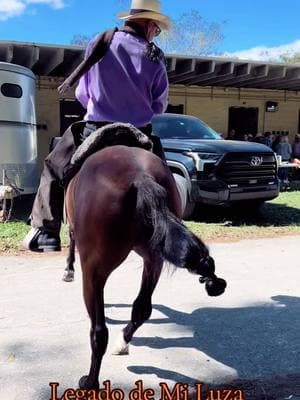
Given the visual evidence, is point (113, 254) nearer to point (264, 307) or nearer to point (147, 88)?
point (147, 88)

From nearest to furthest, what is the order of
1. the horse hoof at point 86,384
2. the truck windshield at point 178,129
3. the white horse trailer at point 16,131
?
the horse hoof at point 86,384 < the white horse trailer at point 16,131 < the truck windshield at point 178,129

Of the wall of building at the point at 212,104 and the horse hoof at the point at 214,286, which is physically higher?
the wall of building at the point at 212,104

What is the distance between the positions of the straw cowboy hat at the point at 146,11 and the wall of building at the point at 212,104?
39.9 ft

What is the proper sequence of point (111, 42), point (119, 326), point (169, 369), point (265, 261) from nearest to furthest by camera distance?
point (111, 42) < point (169, 369) < point (119, 326) < point (265, 261)

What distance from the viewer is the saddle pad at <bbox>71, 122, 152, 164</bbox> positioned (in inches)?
130

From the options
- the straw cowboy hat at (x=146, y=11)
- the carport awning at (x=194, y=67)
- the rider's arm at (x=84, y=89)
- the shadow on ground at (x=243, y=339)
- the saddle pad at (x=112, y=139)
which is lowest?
the shadow on ground at (x=243, y=339)

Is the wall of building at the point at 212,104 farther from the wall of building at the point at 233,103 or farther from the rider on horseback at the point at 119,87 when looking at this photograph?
the rider on horseback at the point at 119,87

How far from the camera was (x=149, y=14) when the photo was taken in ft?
11.4

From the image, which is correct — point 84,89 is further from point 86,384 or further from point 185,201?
point 185,201

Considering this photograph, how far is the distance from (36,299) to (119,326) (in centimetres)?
117

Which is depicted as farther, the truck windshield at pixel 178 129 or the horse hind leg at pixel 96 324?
the truck windshield at pixel 178 129

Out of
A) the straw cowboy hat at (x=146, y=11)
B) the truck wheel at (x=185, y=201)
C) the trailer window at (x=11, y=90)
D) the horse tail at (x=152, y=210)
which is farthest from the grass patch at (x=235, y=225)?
the horse tail at (x=152, y=210)

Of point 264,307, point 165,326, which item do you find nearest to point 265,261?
point 264,307

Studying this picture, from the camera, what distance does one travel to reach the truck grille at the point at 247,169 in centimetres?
950
